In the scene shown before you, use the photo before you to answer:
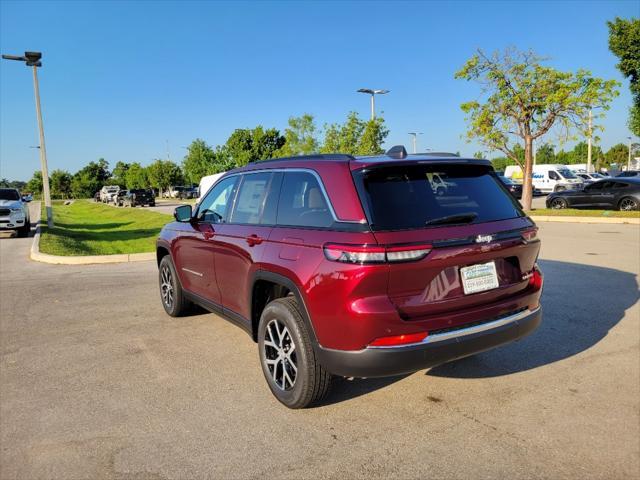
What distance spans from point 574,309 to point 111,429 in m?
5.03

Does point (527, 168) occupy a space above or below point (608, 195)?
above

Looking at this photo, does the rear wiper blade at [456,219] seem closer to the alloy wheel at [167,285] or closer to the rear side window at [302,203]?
the rear side window at [302,203]

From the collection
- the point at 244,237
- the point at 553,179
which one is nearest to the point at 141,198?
the point at 553,179

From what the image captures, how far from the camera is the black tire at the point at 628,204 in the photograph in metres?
18.7

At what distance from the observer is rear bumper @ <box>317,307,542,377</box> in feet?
9.49

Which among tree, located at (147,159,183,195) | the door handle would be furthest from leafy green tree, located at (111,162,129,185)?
the door handle

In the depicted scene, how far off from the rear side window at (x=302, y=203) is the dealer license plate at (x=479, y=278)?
0.93 metres

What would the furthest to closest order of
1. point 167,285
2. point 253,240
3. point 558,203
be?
point 558,203 → point 167,285 → point 253,240

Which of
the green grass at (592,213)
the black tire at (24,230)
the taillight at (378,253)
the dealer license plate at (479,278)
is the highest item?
the taillight at (378,253)

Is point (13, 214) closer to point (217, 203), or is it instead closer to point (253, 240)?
point (217, 203)

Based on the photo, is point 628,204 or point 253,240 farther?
point 628,204

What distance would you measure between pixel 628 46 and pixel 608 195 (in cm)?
1171

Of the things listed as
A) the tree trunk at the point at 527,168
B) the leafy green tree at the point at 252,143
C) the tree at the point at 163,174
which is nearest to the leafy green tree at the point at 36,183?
the tree at the point at 163,174

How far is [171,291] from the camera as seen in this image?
588 cm
